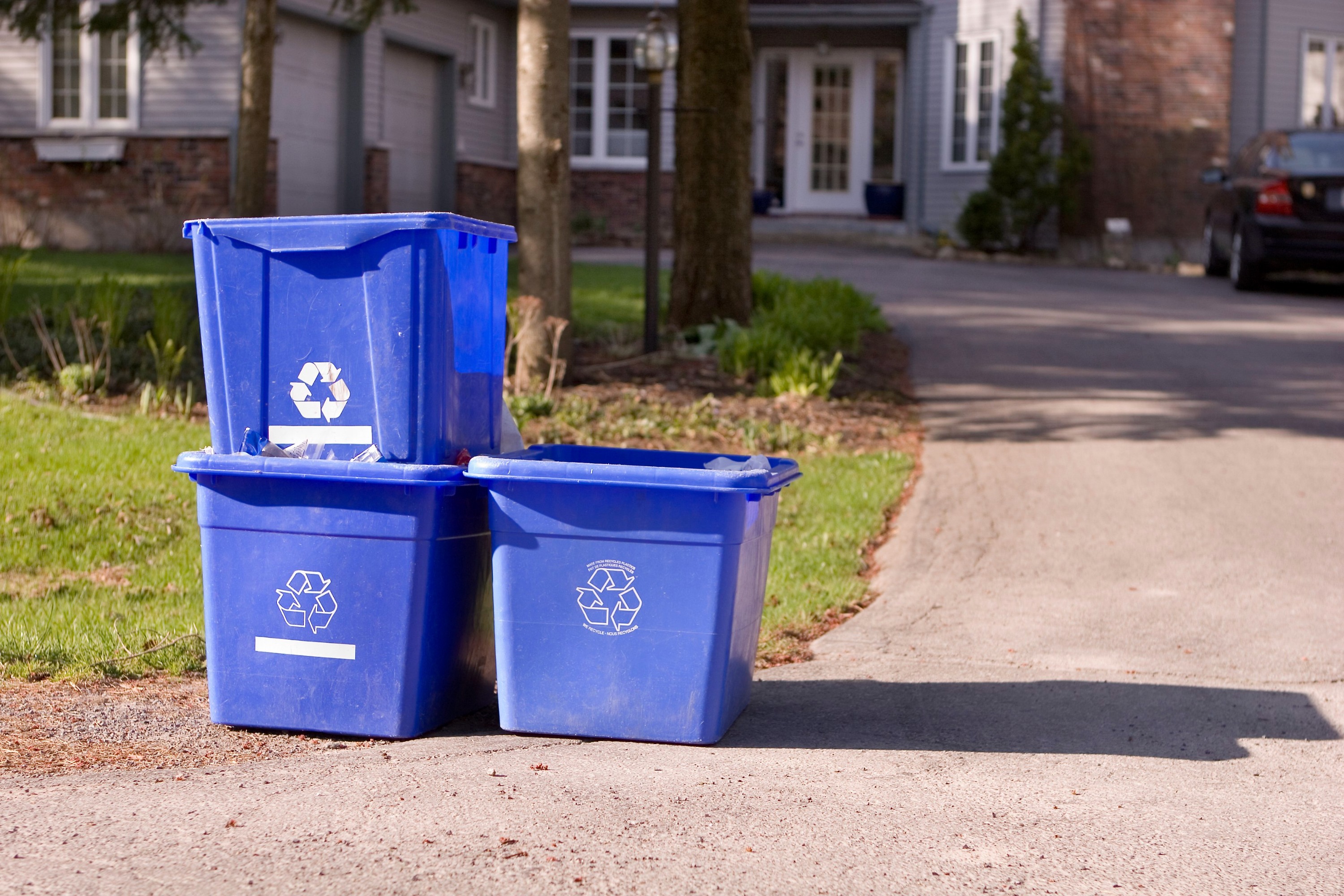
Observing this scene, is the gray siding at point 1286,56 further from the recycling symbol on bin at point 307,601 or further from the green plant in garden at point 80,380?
the recycling symbol on bin at point 307,601

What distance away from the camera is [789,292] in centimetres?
1137

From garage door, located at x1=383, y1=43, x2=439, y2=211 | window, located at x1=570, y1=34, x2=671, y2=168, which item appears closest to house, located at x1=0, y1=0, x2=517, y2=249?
garage door, located at x1=383, y1=43, x2=439, y2=211

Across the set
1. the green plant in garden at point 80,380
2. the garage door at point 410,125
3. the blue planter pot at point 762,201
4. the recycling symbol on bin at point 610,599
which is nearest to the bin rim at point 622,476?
the recycling symbol on bin at point 610,599

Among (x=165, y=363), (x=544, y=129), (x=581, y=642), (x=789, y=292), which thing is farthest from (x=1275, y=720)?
(x=789, y=292)

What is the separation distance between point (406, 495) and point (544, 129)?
194 inches

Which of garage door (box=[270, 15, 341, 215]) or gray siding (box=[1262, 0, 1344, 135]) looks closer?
garage door (box=[270, 15, 341, 215])

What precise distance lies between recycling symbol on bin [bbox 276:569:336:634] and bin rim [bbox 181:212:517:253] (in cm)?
83

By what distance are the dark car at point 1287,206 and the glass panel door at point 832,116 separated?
29.3 ft

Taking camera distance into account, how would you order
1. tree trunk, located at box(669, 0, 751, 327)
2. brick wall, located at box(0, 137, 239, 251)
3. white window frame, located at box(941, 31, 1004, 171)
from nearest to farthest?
1. tree trunk, located at box(669, 0, 751, 327)
2. brick wall, located at box(0, 137, 239, 251)
3. white window frame, located at box(941, 31, 1004, 171)

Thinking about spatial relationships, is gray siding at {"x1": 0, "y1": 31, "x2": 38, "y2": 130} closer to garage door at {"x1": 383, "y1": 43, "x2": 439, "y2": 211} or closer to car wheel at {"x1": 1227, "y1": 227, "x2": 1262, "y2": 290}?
garage door at {"x1": 383, "y1": 43, "x2": 439, "y2": 211}

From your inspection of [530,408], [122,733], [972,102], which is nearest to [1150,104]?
[972,102]

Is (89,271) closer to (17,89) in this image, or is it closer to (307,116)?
(17,89)

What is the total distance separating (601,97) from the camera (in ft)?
78.9

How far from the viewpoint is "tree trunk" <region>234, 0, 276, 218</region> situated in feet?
33.8
